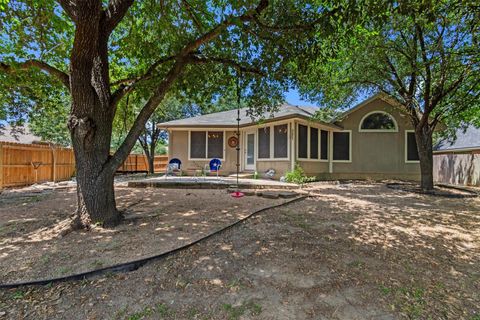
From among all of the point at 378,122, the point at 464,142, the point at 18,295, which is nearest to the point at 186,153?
the point at 378,122

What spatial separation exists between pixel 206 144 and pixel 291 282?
11457 millimetres

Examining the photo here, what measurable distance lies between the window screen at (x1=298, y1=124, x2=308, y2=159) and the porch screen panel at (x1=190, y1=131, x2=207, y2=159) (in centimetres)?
520

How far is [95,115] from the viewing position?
4230 mm

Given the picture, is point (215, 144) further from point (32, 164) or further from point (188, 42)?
point (32, 164)

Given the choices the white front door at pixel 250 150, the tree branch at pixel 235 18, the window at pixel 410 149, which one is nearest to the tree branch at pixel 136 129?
the tree branch at pixel 235 18

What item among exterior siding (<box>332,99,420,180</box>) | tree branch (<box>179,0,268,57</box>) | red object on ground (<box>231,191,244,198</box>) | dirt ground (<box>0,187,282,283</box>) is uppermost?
tree branch (<box>179,0,268,57</box>)

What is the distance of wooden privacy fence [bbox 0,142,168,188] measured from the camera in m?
9.16

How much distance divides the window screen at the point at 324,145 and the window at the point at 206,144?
17.1ft

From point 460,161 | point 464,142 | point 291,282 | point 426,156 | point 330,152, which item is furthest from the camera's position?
point 464,142

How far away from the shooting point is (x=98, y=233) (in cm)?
397

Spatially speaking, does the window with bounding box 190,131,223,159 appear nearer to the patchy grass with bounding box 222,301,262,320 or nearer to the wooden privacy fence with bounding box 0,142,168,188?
the wooden privacy fence with bounding box 0,142,168,188

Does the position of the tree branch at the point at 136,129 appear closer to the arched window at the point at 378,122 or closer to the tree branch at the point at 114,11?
the tree branch at the point at 114,11

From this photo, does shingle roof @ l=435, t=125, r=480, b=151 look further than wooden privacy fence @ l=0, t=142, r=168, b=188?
Yes

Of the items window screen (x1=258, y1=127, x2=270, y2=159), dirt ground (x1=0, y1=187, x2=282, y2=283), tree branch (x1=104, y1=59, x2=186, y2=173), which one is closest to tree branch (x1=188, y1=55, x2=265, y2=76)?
tree branch (x1=104, y1=59, x2=186, y2=173)
